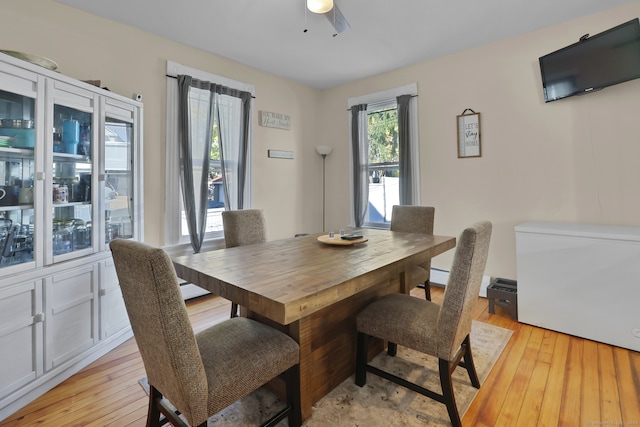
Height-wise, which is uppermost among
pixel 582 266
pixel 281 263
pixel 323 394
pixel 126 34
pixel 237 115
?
pixel 126 34

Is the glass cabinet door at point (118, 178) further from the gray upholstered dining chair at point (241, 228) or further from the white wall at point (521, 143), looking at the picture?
the white wall at point (521, 143)

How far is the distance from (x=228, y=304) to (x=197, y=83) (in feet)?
7.76

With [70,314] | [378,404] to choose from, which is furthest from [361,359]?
Answer: [70,314]

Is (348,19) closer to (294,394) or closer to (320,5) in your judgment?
(320,5)

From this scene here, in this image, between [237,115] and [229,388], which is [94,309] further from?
A: [237,115]

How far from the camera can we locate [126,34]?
9.23ft

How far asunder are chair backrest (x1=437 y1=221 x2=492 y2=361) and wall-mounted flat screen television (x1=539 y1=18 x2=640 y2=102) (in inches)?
84.2

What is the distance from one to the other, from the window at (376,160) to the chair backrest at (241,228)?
189cm

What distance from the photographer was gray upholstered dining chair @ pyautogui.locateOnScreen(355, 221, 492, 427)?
1.43 m

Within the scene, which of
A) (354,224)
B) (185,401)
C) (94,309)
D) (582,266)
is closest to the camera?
(185,401)

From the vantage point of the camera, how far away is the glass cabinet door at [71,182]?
201 centimetres

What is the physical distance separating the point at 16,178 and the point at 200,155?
1.67 metres

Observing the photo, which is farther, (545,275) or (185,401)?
(545,275)

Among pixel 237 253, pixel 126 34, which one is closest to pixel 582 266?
pixel 237 253
